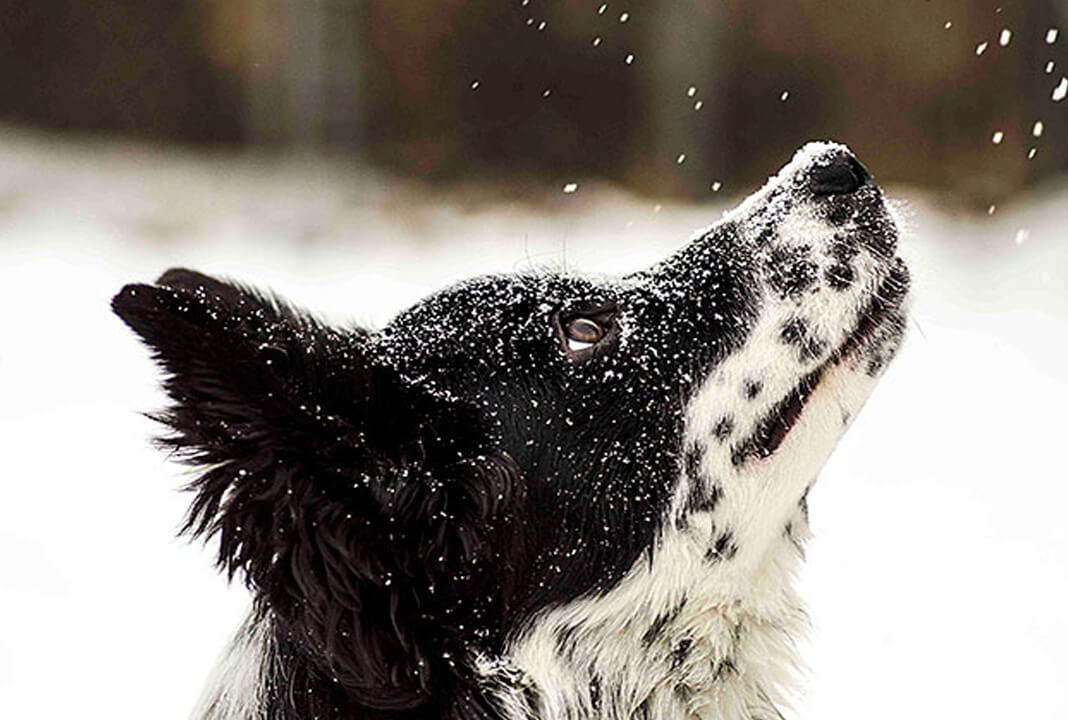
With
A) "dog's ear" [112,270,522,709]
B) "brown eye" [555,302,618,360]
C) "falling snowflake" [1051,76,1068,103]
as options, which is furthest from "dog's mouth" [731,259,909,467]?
"falling snowflake" [1051,76,1068,103]

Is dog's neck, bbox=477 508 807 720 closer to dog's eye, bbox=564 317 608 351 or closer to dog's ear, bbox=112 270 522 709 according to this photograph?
dog's ear, bbox=112 270 522 709

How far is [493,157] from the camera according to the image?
919 cm

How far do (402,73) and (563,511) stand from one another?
7085mm

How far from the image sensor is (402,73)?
930cm

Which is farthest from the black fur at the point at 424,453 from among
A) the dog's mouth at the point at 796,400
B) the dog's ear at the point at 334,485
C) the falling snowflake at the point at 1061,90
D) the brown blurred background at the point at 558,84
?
the brown blurred background at the point at 558,84

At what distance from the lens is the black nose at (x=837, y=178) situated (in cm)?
272

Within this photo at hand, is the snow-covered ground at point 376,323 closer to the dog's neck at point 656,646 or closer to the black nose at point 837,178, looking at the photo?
the black nose at point 837,178

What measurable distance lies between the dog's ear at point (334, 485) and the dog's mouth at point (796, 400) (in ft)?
1.40

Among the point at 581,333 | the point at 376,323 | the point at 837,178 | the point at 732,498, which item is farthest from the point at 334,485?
the point at 376,323

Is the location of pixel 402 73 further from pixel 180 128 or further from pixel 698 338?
pixel 698 338

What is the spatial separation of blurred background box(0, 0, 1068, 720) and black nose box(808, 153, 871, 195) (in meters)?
3.80

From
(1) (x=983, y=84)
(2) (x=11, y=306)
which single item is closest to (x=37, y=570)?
(2) (x=11, y=306)

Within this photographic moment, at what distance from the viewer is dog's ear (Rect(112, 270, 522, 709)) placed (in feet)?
7.11

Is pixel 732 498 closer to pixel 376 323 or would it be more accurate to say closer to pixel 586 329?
pixel 586 329
